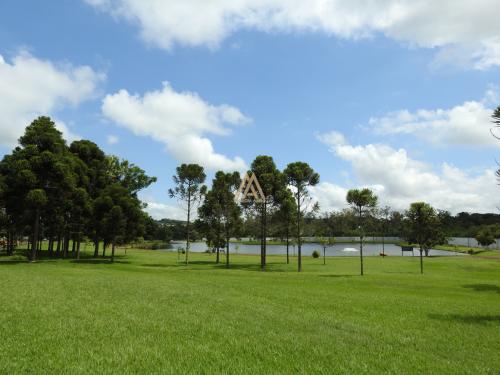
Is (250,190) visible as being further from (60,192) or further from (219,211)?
(60,192)

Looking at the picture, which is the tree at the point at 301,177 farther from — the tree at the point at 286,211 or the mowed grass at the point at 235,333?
the mowed grass at the point at 235,333

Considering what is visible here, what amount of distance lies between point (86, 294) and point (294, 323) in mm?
10579

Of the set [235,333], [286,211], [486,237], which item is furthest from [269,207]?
[486,237]

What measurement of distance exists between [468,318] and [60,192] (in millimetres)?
42387

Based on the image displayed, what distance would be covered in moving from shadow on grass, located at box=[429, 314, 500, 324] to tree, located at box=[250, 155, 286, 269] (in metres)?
33.5

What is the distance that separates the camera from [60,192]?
148ft

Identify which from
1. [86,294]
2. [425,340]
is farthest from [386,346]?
[86,294]

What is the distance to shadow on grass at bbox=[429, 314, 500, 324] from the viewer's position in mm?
15500

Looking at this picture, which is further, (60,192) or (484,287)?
(60,192)

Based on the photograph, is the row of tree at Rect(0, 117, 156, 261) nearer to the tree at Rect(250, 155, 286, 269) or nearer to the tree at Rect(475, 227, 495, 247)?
the tree at Rect(250, 155, 286, 269)

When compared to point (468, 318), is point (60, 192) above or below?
above

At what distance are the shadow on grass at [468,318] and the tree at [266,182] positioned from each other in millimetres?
33540

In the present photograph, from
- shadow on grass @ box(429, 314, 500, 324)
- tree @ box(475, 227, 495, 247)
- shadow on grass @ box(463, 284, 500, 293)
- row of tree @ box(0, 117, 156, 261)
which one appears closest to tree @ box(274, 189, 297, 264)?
row of tree @ box(0, 117, 156, 261)

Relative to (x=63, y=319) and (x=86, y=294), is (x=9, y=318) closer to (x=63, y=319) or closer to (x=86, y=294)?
(x=63, y=319)
